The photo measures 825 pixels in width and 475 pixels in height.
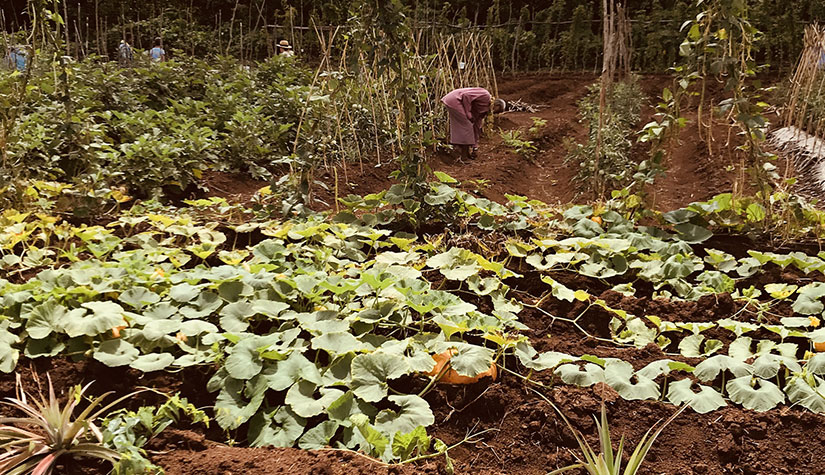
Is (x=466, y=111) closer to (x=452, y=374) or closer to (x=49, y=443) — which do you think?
(x=452, y=374)

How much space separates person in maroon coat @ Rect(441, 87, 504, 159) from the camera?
7.48 metres

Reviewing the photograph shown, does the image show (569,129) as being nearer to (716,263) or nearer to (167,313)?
(716,263)

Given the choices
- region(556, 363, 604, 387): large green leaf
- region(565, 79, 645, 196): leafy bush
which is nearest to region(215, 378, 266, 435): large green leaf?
region(556, 363, 604, 387): large green leaf

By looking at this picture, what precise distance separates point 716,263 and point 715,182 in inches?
149

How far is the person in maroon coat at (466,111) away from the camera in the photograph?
7.48 metres

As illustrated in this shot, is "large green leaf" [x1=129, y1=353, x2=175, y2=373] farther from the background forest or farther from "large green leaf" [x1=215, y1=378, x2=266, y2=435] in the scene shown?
the background forest

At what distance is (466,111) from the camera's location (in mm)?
7520

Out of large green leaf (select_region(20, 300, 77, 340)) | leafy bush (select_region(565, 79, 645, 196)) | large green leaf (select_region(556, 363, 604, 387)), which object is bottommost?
leafy bush (select_region(565, 79, 645, 196))

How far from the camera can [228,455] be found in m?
1.66

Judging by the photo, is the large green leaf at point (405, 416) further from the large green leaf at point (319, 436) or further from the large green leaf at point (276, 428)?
the large green leaf at point (276, 428)

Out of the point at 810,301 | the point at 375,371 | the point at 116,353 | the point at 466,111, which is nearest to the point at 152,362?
the point at 116,353

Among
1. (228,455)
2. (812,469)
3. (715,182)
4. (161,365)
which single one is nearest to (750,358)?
(812,469)

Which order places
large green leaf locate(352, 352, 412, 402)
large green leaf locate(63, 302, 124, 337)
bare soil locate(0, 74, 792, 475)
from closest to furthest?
bare soil locate(0, 74, 792, 475) < large green leaf locate(352, 352, 412, 402) < large green leaf locate(63, 302, 124, 337)

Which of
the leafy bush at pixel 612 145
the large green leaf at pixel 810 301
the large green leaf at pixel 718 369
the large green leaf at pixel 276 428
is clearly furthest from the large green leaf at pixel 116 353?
the leafy bush at pixel 612 145
